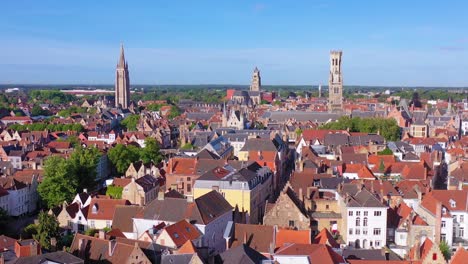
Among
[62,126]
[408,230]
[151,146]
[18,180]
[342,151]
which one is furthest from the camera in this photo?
[62,126]

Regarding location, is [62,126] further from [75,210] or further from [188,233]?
[188,233]

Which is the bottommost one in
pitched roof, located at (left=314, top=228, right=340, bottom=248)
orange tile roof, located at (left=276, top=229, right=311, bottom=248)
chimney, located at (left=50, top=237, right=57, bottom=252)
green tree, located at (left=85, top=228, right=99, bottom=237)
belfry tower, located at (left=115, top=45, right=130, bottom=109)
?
green tree, located at (left=85, top=228, right=99, bottom=237)

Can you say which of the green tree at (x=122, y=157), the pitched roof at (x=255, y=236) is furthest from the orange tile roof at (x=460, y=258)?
the green tree at (x=122, y=157)

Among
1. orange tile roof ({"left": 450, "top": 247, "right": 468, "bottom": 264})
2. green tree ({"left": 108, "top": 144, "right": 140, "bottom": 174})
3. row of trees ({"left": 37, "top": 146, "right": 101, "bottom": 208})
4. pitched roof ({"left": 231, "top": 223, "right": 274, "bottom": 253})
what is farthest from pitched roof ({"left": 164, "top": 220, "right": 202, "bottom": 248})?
green tree ({"left": 108, "top": 144, "right": 140, "bottom": 174})

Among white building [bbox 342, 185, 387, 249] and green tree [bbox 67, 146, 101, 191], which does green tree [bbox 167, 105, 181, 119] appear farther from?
white building [bbox 342, 185, 387, 249]

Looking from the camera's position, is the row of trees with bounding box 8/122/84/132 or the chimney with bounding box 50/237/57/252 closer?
the chimney with bounding box 50/237/57/252

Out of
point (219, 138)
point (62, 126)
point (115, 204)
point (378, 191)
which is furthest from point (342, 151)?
point (62, 126)
